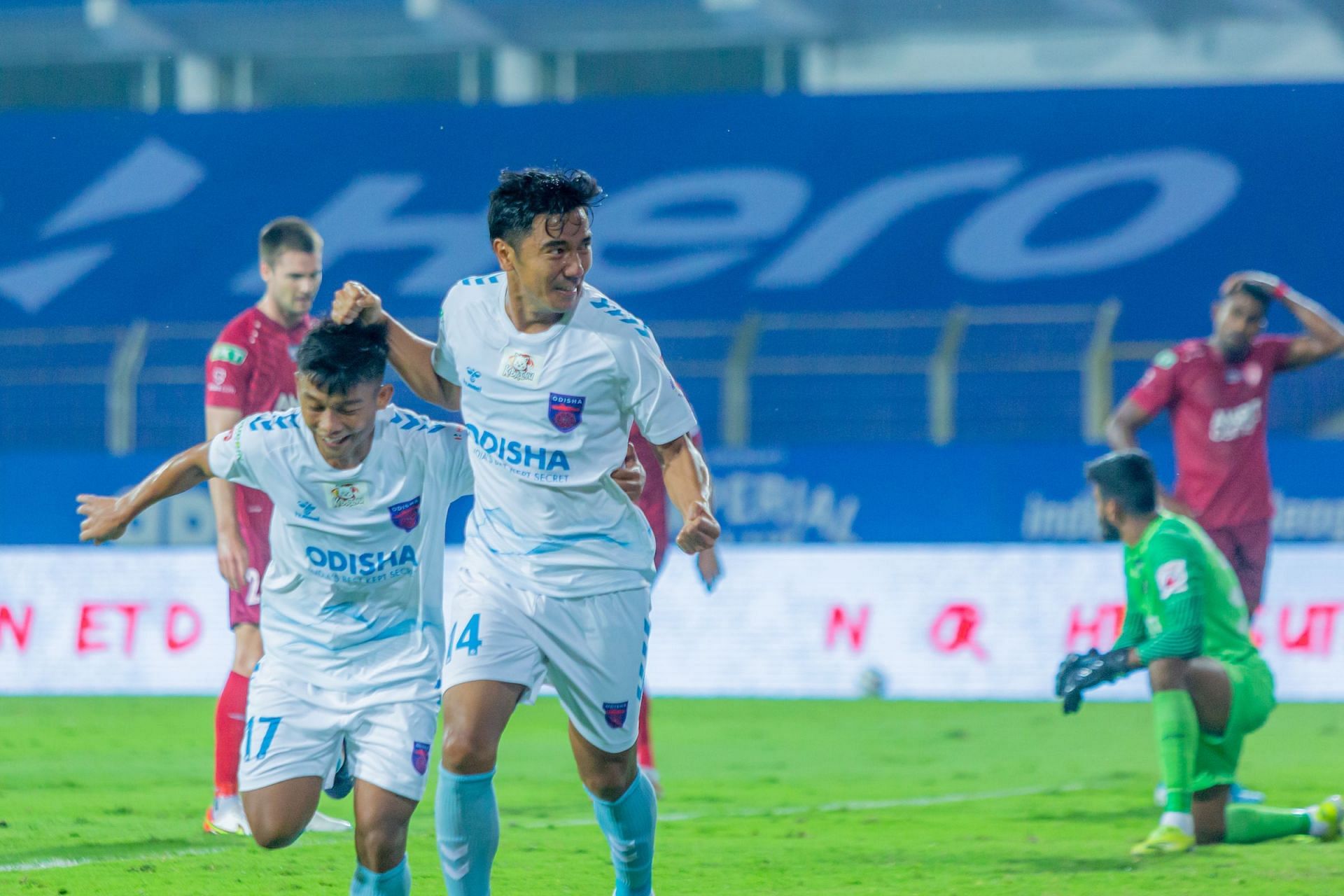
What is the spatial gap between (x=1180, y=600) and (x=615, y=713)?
2327 mm

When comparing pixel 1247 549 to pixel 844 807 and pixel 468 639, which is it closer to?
pixel 844 807

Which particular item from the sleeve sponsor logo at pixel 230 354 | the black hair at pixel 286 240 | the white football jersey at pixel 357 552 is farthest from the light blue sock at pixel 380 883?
the black hair at pixel 286 240

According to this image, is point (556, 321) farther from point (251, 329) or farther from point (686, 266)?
point (686, 266)

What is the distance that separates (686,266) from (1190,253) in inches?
177

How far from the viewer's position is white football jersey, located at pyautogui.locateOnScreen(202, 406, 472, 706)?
4898 millimetres

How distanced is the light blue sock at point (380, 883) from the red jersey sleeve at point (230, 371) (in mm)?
2459

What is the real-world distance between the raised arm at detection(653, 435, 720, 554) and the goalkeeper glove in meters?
2.00

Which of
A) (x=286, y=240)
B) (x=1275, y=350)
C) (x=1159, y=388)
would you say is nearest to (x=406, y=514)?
(x=286, y=240)

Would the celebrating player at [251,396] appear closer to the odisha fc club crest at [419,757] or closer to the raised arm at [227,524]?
the raised arm at [227,524]

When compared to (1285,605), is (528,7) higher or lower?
higher

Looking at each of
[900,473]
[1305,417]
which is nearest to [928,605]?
[900,473]

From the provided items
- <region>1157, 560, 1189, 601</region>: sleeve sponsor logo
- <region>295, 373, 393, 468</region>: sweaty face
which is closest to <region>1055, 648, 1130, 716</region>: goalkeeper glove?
<region>1157, 560, 1189, 601</region>: sleeve sponsor logo

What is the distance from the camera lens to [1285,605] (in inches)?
441

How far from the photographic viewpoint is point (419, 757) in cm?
477
